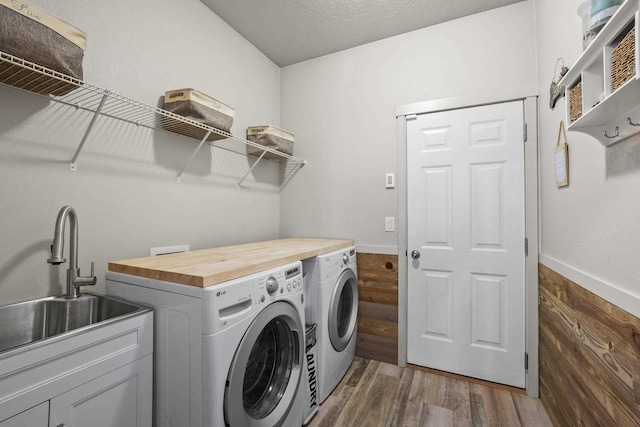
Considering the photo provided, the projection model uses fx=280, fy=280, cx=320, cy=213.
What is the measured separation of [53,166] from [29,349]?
84cm

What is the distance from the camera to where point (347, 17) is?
6.82 feet

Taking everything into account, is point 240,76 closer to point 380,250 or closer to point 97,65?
A: point 97,65

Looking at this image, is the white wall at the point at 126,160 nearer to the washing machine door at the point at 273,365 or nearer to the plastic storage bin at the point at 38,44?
the plastic storage bin at the point at 38,44

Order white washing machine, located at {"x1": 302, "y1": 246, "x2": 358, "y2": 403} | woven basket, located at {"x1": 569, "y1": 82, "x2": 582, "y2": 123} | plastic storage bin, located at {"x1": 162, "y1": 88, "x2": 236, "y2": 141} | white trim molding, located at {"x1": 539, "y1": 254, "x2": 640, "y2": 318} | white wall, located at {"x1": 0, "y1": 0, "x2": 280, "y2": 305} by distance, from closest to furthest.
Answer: white trim molding, located at {"x1": 539, "y1": 254, "x2": 640, "y2": 318} → woven basket, located at {"x1": 569, "y1": 82, "x2": 582, "y2": 123} → white wall, located at {"x1": 0, "y1": 0, "x2": 280, "y2": 305} → plastic storage bin, located at {"x1": 162, "y1": 88, "x2": 236, "y2": 141} → white washing machine, located at {"x1": 302, "y1": 246, "x2": 358, "y2": 403}

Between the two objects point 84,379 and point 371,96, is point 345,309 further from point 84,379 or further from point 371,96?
point 371,96

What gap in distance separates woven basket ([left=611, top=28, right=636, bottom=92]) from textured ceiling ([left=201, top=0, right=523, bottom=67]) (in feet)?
5.20

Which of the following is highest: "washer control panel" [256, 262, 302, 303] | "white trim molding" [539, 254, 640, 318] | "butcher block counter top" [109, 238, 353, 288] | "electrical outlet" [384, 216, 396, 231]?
"electrical outlet" [384, 216, 396, 231]

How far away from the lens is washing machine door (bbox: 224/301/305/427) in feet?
4.00

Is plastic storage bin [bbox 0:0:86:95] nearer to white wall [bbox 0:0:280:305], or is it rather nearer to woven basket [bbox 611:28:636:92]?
white wall [bbox 0:0:280:305]

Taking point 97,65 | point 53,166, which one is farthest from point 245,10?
point 53,166

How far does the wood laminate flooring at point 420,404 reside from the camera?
5.27ft

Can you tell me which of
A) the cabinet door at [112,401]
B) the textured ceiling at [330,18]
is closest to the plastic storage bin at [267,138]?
the textured ceiling at [330,18]

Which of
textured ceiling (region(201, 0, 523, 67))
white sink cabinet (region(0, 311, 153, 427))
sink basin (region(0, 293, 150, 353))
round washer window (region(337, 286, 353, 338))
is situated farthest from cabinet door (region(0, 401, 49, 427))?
textured ceiling (region(201, 0, 523, 67))

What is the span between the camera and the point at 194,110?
5.04 ft
